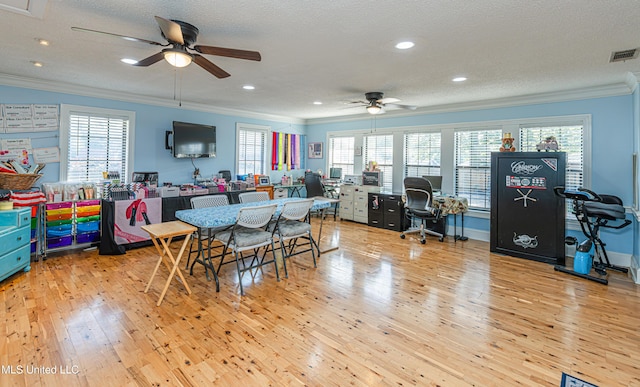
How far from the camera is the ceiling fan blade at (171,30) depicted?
2.04 m

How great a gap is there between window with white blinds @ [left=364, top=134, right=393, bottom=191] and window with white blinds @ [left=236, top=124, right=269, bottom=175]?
2.47 m

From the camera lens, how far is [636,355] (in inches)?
90.2

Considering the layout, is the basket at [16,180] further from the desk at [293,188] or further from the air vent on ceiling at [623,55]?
the air vent on ceiling at [623,55]

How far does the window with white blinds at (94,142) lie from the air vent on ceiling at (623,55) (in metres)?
6.64

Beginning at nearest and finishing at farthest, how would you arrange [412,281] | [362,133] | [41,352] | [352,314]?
[41,352] → [352,314] → [412,281] → [362,133]

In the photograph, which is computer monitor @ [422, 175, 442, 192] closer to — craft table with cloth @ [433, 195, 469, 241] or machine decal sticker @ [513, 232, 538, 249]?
craft table with cloth @ [433, 195, 469, 241]

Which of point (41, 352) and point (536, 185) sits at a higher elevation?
point (536, 185)

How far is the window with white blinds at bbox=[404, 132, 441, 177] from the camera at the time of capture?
6230 millimetres

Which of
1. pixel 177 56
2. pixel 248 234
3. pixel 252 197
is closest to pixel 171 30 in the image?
pixel 177 56

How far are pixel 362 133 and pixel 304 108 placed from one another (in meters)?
1.63

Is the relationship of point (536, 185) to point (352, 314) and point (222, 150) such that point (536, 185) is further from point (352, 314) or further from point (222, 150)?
point (222, 150)

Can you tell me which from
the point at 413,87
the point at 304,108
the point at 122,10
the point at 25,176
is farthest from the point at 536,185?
the point at 25,176

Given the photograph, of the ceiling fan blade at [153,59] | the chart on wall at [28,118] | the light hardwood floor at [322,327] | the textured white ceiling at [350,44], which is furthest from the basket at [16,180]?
the ceiling fan blade at [153,59]

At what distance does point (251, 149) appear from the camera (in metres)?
7.25
